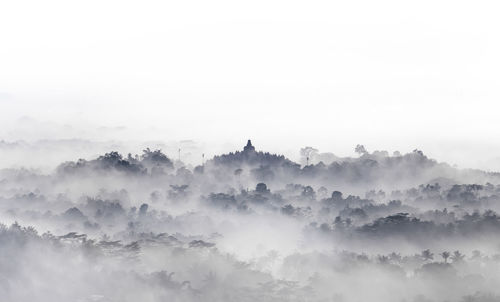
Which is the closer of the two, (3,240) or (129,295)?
(129,295)

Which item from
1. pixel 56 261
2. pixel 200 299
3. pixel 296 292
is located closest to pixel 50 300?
pixel 56 261

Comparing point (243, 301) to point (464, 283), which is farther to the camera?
point (464, 283)

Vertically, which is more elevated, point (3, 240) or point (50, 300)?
point (3, 240)

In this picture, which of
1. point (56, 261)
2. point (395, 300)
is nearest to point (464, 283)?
point (395, 300)

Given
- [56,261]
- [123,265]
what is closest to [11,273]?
[56,261]

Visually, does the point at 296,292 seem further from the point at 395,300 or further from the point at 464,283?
the point at 464,283

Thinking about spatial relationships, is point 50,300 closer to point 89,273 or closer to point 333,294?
point 89,273

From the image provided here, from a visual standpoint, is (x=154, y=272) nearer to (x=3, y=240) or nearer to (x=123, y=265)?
(x=123, y=265)
